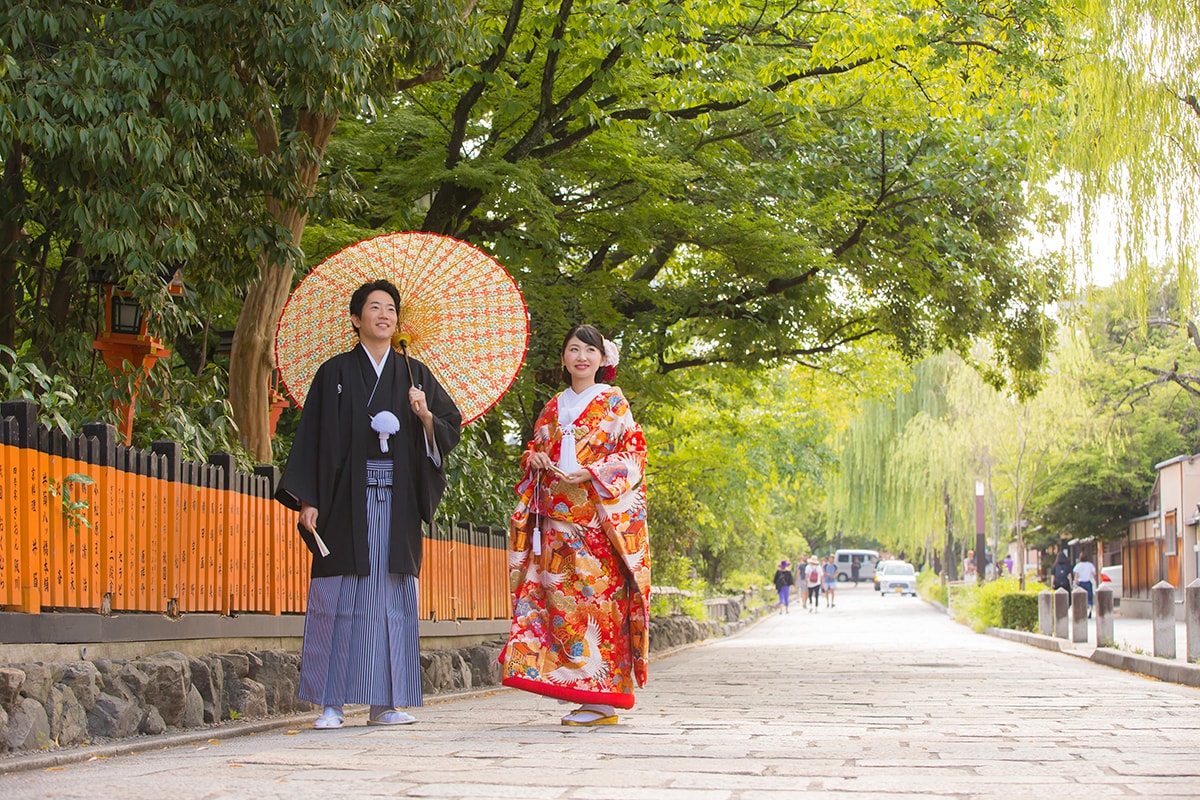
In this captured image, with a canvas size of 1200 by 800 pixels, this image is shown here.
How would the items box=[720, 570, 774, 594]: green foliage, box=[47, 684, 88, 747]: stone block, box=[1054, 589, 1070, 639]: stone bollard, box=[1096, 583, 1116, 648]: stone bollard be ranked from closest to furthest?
box=[47, 684, 88, 747]: stone block, box=[1096, 583, 1116, 648]: stone bollard, box=[1054, 589, 1070, 639]: stone bollard, box=[720, 570, 774, 594]: green foliage

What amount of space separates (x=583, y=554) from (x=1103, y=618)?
11761 mm

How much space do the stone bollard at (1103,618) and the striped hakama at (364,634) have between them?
40.1 feet

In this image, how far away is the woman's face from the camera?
6684 mm

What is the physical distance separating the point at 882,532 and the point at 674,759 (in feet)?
125

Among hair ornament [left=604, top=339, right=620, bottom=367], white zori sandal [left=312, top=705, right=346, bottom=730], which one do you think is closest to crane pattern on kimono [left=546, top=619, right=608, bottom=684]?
white zori sandal [left=312, top=705, right=346, bottom=730]

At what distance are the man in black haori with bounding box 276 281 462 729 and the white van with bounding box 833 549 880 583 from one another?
91.1 metres

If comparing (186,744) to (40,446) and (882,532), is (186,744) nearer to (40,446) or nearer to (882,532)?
(40,446)

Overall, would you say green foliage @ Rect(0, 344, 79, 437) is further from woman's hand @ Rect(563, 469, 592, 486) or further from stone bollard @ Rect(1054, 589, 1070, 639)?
stone bollard @ Rect(1054, 589, 1070, 639)

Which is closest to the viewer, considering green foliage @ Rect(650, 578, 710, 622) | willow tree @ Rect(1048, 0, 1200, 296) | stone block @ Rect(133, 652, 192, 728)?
stone block @ Rect(133, 652, 192, 728)

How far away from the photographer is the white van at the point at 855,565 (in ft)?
314

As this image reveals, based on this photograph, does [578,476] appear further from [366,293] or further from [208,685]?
[208,685]

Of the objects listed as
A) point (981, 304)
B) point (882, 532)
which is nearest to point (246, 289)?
point (981, 304)

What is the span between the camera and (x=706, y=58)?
11.7 m

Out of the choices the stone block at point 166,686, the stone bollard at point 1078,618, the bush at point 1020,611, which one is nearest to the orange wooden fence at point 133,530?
the stone block at point 166,686
